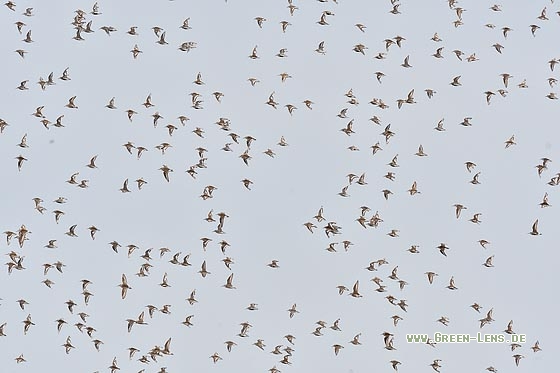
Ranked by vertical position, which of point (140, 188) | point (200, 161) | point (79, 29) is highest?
point (79, 29)

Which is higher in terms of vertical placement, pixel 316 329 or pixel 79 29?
pixel 79 29

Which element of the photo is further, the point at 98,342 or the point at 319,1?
the point at 98,342

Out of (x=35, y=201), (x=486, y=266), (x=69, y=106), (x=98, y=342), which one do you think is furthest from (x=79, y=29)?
(x=486, y=266)

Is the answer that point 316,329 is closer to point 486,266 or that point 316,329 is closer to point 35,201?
point 486,266

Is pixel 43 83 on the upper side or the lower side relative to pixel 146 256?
upper

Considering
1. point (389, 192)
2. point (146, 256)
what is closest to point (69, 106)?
point (146, 256)

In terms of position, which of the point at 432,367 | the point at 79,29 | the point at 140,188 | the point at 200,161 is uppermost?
the point at 79,29

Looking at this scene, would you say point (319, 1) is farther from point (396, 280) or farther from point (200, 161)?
point (396, 280)

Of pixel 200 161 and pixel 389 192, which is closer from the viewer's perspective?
pixel 200 161

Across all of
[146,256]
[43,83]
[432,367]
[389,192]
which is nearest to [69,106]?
[43,83]
